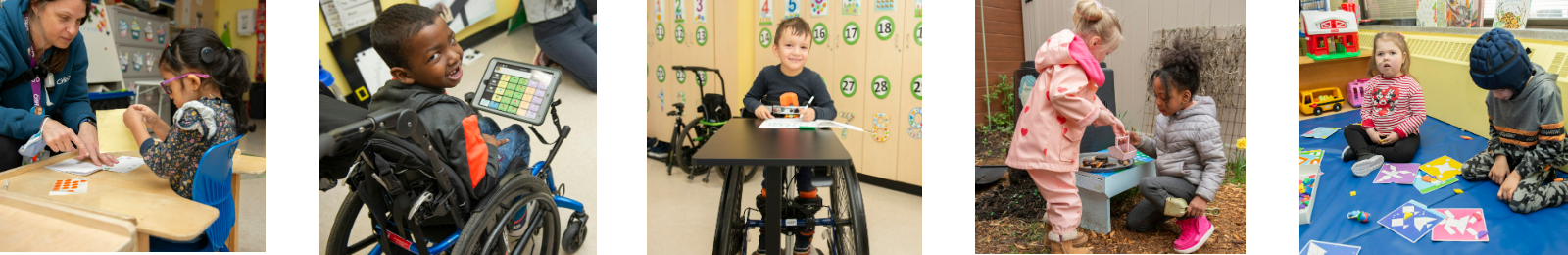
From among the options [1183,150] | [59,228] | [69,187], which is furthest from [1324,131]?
[69,187]

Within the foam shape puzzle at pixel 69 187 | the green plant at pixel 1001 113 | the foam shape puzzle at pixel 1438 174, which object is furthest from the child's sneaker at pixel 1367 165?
the foam shape puzzle at pixel 69 187

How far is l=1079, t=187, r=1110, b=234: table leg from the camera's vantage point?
6.57 ft

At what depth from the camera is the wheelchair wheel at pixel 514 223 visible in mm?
1549

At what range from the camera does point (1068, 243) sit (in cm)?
200

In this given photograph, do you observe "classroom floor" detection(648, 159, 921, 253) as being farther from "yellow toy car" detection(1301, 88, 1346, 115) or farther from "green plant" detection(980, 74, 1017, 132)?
"yellow toy car" detection(1301, 88, 1346, 115)

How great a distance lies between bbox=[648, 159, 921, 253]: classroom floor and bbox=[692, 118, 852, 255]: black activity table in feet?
1.82

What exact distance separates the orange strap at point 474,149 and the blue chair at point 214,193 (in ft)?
2.84

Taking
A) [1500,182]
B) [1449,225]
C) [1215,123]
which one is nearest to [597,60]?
[1215,123]

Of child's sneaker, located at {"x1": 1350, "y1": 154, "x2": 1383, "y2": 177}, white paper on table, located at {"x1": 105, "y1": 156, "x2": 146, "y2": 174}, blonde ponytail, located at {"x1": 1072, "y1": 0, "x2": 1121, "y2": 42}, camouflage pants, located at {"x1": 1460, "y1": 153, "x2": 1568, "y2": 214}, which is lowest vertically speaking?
camouflage pants, located at {"x1": 1460, "y1": 153, "x2": 1568, "y2": 214}

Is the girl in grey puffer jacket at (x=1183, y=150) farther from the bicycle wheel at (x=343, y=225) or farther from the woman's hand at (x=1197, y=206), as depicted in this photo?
the bicycle wheel at (x=343, y=225)

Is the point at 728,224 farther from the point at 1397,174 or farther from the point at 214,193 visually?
the point at 1397,174

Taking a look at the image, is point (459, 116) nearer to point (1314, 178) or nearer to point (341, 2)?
point (341, 2)

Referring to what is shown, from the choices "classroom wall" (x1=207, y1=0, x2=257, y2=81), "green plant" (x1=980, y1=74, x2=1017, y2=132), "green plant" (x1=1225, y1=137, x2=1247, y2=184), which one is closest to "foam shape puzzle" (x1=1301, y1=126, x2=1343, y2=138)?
"green plant" (x1=1225, y1=137, x2=1247, y2=184)

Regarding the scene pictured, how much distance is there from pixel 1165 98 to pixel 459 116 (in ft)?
6.69
